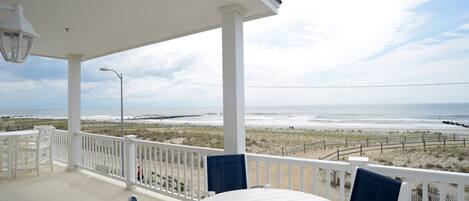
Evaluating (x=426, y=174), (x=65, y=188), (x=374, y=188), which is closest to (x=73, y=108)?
(x=65, y=188)

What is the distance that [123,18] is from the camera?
321 cm

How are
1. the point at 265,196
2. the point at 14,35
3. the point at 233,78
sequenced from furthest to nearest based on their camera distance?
the point at 233,78, the point at 14,35, the point at 265,196

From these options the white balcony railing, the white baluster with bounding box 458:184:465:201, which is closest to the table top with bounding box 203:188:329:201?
the white balcony railing

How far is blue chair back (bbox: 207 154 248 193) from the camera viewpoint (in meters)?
2.30

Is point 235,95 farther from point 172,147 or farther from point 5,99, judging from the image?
point 5,99

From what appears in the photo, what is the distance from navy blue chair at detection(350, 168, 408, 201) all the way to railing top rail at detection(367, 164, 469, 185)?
17.8 inches

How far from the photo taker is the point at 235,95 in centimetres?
277

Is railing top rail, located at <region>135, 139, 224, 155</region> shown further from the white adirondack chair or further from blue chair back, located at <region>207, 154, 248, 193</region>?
the white adirondack chair

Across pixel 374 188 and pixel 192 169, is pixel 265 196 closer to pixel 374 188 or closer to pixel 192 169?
pixel 374 188

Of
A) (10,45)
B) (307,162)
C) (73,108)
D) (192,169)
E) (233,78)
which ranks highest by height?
(10,45)

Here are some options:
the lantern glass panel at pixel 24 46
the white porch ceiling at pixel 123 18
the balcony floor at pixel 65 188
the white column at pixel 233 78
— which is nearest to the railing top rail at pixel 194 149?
the white column at pixel 233 78

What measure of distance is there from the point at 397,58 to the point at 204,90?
9.87 meters

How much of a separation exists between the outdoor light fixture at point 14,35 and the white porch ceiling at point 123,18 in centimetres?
65

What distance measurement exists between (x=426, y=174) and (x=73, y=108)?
591 centimetres
